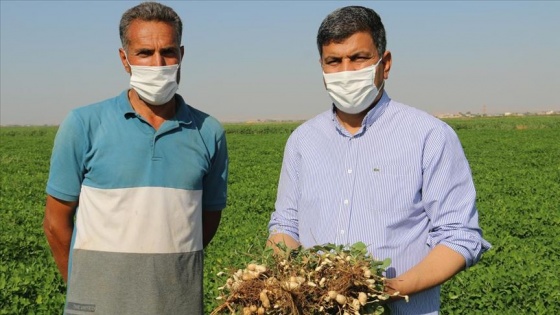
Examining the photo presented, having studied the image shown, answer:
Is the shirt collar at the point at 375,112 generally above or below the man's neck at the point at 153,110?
above

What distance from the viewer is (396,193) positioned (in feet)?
8.46

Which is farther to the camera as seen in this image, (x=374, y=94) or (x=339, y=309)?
(x=374, y=94)

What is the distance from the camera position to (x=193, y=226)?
308 centimetres

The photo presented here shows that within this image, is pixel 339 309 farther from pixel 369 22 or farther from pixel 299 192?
pixel 369 22

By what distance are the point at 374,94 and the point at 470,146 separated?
31.1m

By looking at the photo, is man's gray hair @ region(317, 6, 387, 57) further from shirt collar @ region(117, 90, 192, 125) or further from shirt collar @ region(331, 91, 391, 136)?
shirt collar @ region(117, 90, 192, 125)

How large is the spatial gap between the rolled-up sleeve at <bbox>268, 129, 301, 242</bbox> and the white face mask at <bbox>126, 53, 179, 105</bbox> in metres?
0.70

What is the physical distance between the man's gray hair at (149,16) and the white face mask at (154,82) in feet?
0.51

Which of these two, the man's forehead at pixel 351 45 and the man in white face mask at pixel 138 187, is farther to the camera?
the man in white face mask at pixel 138 187

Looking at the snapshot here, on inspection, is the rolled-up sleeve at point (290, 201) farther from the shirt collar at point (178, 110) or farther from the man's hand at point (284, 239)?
the shirt collar at point (178, 110)

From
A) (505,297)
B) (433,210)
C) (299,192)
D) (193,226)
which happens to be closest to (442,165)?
(433,210)

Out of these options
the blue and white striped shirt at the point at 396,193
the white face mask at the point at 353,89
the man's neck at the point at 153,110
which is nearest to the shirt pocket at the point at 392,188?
the blue and white striped shirt at the point at 396,193

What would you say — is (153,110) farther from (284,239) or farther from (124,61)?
(284,239)

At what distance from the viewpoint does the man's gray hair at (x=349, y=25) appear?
266 centimetres
